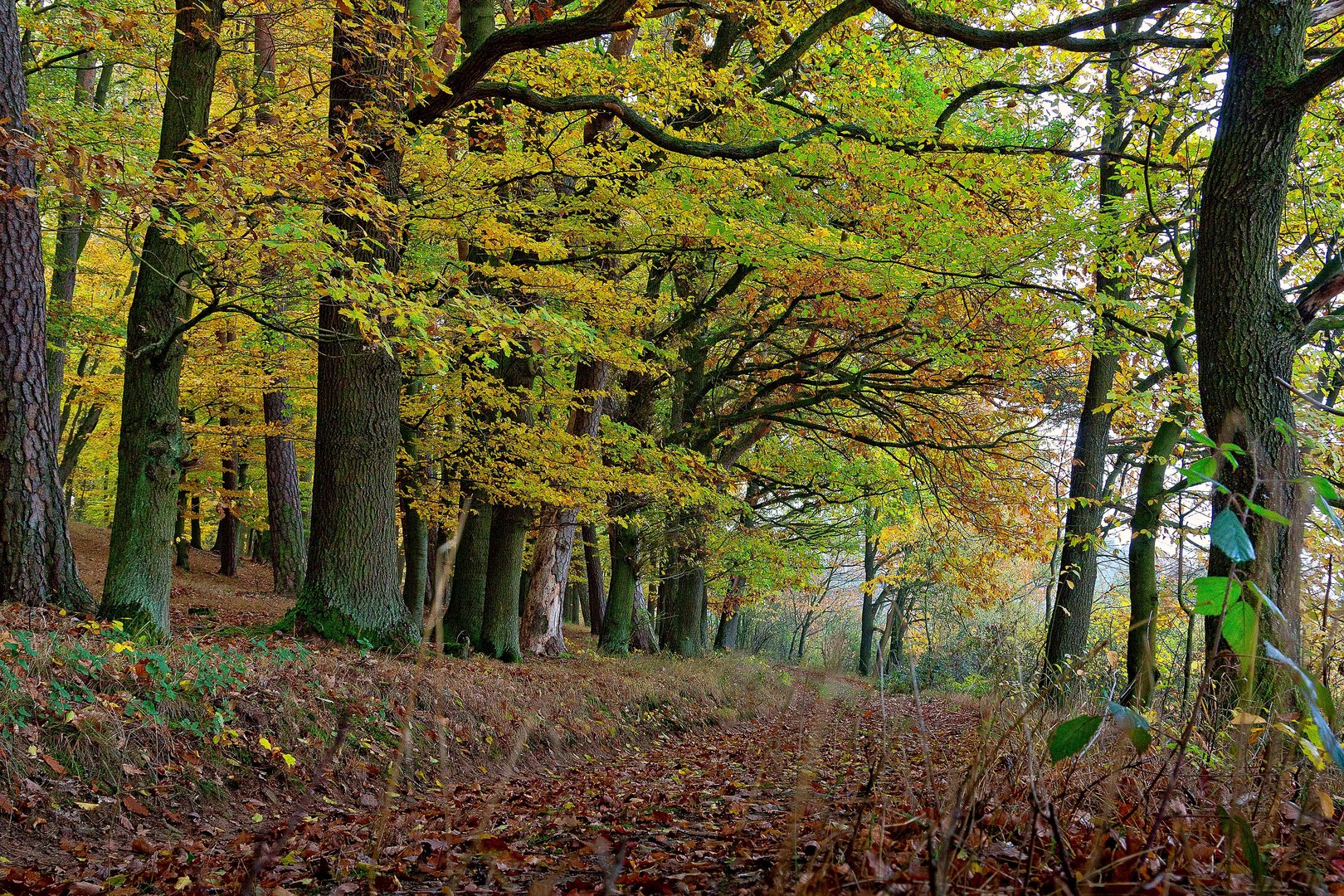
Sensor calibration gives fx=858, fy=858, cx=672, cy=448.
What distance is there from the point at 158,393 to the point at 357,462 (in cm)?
181

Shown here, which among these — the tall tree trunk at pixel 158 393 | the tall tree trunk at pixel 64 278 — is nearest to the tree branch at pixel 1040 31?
the tall tree trunk at pixel 158 393

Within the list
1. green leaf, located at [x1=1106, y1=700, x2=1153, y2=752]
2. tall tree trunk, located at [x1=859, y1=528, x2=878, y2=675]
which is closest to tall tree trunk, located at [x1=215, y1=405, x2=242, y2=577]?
tall tree trunk, located at [x1=859, y1=528, x2=878, y2=675]

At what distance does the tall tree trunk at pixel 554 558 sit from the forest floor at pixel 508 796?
4.31 metres

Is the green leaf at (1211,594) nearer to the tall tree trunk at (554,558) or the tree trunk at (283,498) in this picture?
the tall tree trunk at (554,558)

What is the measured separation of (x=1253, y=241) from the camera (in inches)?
154

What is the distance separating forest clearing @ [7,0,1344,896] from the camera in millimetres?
2404

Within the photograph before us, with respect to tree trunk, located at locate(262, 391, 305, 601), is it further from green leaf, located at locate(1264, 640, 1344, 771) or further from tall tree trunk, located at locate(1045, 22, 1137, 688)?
green leaf, located at locate(1264, 640, 1344, 771)

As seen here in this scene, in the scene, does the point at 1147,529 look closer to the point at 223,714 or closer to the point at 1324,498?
the point at 1324,498

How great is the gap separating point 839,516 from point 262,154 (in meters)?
15.7

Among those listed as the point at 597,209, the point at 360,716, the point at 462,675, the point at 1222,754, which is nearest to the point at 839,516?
the point at 597,209

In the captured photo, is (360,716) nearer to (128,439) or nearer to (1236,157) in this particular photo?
(128,439)

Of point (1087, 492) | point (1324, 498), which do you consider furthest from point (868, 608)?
point (1324, 498)

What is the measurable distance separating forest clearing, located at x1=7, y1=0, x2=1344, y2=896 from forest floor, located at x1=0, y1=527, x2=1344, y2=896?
0.11 feet

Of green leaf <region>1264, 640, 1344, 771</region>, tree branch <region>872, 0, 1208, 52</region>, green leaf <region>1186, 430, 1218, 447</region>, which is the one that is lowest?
green leaf <region>1264, 640, 1344, 771</region>
